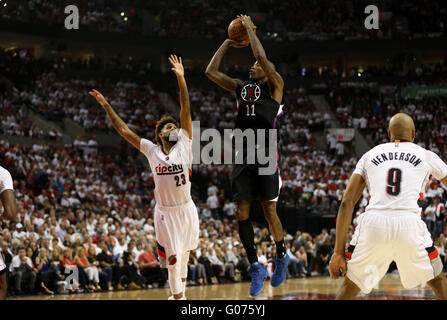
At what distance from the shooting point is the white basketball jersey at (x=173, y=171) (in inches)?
254

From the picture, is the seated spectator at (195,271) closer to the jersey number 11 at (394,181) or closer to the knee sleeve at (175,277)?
the knee sleeve at (175,277)

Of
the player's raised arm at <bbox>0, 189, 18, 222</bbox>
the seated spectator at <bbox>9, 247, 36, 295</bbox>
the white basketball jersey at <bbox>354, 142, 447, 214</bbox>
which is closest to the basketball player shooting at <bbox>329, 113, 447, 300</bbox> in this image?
the white basketball jersey at <bbox>354, 142, 447, 214</bbox>

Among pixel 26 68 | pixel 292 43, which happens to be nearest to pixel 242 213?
pixel 26 68

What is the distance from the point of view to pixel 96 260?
1339cm

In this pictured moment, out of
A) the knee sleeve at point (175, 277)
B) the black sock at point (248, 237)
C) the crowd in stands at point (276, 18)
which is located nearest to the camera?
the knee sleeve at point (175, 277)

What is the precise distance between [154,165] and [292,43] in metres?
25.7

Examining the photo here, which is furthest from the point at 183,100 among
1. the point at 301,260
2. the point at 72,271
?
the point at 301,260

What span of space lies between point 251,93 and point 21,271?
7648 mm

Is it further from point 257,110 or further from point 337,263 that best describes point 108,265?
point 337,263

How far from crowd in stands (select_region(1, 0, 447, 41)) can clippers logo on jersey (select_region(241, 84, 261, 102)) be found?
23595 mm

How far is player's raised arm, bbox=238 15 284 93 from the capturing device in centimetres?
635

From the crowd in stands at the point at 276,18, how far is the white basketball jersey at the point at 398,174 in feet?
83.9

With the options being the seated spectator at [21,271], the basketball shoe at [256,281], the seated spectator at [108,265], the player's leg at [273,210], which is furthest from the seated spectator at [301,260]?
the basketball shoe at [256,281]
